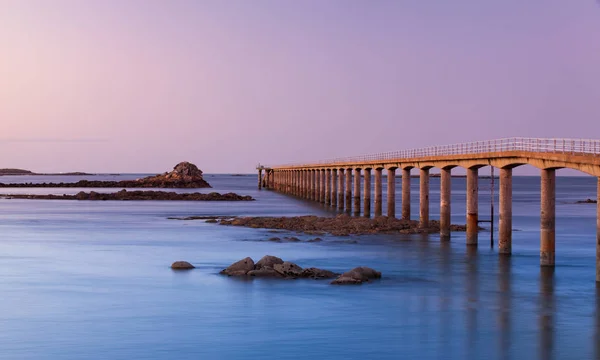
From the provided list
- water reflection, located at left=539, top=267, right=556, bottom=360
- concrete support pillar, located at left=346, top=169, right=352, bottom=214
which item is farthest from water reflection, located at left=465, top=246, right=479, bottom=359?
concrete support pillar, located at left=346, top=169, right=352, bottom=214

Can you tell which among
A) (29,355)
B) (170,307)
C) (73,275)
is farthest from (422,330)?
(73,275)

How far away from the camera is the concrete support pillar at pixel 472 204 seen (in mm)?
40625

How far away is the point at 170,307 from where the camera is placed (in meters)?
25.8

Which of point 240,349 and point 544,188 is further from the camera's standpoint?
point 544,188

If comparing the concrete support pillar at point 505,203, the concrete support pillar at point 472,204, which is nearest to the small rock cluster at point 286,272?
the concrete support pillar at point 505,203

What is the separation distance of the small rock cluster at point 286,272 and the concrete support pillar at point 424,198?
58.3 feet

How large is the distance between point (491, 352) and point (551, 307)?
665 cm

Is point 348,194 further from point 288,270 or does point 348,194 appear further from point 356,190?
point 288,270

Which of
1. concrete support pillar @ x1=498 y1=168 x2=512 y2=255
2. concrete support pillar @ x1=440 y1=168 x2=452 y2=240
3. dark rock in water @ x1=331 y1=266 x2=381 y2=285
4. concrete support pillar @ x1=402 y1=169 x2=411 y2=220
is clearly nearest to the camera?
dark rock in water @ x1=331 y1=266 x2=381 y2=285

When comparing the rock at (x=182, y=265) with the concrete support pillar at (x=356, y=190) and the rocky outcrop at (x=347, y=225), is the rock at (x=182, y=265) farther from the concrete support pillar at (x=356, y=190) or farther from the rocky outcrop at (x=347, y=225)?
the concrete support pillar at (x=356, y=190)

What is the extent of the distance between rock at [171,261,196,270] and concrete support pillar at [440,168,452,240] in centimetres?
1594

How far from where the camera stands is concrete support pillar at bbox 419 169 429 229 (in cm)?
4819

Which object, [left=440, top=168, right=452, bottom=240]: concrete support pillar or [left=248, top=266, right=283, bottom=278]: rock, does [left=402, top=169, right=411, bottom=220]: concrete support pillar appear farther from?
[left=248, top=266, right=283, bottom=278]: rock

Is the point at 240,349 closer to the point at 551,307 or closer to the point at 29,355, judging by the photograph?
the point at 29,355
